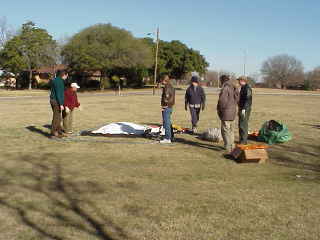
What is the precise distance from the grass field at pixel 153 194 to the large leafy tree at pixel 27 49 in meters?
59.4

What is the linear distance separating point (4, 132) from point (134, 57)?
147 ft

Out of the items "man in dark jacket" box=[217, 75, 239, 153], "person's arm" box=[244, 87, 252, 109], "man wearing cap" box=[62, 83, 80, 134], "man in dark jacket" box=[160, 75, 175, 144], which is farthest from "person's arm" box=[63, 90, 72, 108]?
"person's arm" box=[244, 87, 252, 109]

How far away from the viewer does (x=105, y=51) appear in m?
54.3

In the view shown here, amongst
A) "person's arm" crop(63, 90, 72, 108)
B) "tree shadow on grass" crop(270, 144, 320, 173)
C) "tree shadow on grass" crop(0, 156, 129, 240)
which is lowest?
"tree shadow on grass" crop(0, 156, 129, 240)

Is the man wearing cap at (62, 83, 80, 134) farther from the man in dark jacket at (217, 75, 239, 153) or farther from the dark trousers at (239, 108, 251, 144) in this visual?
the dark trousers at (239, 108, 251, 144)

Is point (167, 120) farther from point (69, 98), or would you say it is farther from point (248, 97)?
point (69, 98)

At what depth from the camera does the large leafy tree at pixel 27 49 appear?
64.2 meters

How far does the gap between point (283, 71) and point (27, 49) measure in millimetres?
85421

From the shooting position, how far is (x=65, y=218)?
190 inches

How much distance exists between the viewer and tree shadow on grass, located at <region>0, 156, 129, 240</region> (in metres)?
4.48

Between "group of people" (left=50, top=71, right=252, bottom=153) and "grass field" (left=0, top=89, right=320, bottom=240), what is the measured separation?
0.78 meters

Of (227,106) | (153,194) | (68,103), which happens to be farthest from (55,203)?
(68,103)

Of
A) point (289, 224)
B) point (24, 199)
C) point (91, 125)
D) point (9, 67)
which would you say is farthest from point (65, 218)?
point (9, 67)

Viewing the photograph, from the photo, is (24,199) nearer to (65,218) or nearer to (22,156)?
(65,218)
